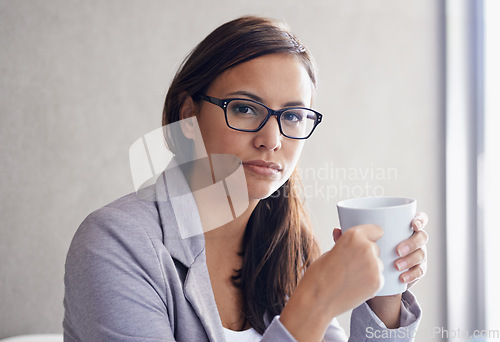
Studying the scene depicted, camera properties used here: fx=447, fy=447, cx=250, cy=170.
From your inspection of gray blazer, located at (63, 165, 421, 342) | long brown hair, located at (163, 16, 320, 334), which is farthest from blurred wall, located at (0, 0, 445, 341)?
gray blazer, located at (63, 165, 421, 342)

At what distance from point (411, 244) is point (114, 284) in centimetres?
42

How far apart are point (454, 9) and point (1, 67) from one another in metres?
1.67

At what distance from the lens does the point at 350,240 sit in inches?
20.9

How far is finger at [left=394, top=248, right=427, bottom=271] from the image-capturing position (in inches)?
22.5

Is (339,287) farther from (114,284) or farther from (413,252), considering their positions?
(114,284)

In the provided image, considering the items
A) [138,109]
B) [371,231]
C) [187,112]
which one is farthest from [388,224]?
[138,109]

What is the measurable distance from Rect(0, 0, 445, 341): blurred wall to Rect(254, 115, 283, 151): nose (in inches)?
37.8

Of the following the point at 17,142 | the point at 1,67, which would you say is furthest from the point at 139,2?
the point at 17,142

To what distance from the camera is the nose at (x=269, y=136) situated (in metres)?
0.75

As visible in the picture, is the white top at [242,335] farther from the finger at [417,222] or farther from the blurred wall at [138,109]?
the blurred wall at [138,109]

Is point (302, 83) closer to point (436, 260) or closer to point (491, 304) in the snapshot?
point (491, 304)

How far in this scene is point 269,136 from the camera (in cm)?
75

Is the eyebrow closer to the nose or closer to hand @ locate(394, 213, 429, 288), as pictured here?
the nose

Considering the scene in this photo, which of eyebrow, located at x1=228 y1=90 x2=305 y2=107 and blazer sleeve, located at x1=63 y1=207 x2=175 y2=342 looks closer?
blazer sleeve, located at x1=63 y1=207 x2=175 y2=342
